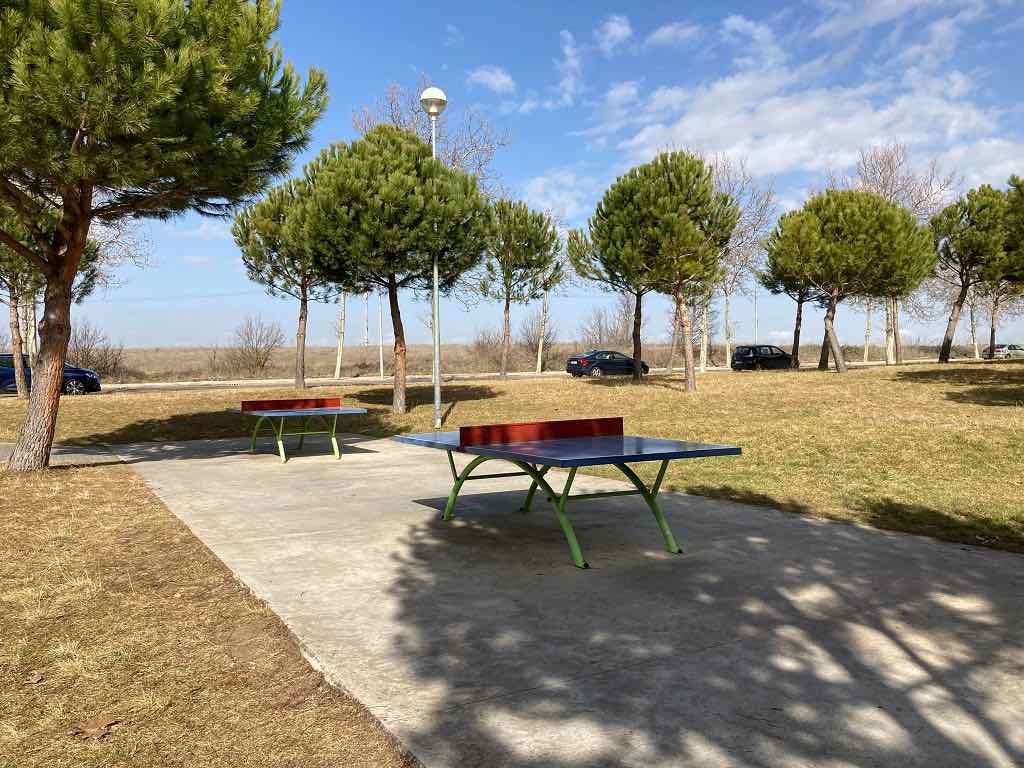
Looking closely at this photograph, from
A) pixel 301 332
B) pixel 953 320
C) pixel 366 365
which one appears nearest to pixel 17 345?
pixel 301 332

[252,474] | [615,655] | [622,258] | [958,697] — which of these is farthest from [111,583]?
[622,258]

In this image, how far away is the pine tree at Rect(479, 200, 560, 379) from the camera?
2942 cm

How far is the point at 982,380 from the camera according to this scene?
20.8 m

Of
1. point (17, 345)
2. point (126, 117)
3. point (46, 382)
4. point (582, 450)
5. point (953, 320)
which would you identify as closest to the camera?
point (582, 450)

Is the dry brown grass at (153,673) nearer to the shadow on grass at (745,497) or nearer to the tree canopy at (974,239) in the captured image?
the shadow on grass at (745,497)

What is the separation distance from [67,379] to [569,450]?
22.7 m

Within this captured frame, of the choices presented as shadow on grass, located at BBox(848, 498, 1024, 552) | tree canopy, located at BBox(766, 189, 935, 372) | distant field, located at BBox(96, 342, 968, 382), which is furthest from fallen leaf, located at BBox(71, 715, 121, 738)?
distant field, located at BBox(96, 342, 968, 382)

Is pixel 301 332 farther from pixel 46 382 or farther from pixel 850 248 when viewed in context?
pixel 850 248

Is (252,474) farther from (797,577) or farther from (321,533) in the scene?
(797,577)

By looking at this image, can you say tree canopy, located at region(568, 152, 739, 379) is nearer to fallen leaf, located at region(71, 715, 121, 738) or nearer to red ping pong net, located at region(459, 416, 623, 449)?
red ping pong net, located at region(459, 416, 623, 449)

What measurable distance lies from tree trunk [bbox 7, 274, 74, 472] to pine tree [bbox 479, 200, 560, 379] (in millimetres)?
19642

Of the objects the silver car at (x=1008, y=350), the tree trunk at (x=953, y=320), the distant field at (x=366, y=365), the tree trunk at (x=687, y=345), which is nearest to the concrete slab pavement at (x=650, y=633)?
the tree trunk at (x=687, y=345)

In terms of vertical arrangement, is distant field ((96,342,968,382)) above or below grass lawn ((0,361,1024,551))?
above

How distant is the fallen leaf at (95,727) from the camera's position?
9.43ft
